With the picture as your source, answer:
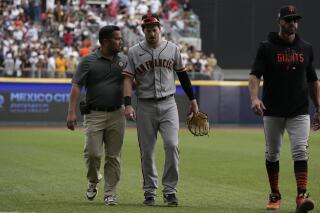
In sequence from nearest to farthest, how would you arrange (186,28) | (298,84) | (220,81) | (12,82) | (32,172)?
(298,84), (32,172), (12,82), (220,81), (186,28)

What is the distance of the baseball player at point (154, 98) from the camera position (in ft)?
31.1

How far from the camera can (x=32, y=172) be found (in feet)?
45.1

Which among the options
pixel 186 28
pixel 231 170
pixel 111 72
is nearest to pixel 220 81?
pixel 186 28

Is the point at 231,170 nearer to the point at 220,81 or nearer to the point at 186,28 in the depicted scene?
the point at 220,81

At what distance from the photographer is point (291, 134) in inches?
353

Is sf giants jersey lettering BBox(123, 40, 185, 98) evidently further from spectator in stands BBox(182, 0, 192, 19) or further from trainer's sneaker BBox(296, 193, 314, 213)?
spectator in stands BBox(182, 0, 192, 19)

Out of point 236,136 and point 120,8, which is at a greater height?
point 120,8

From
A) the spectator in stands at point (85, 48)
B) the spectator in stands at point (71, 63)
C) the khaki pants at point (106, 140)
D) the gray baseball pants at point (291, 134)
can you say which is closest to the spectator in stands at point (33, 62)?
the spectator in stands at point (71, 63)

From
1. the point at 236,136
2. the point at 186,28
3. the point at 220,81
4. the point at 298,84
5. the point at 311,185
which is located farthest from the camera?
the point at 186,28

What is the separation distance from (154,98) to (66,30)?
24.5 meters

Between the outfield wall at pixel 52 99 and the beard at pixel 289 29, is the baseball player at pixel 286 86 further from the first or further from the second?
the outfield wall at pixel 52 99

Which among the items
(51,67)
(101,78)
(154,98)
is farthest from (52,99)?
(154,98)

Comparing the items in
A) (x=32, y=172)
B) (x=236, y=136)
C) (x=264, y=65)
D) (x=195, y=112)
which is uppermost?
(x=264, y=65)

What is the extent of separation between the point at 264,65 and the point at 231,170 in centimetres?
567
